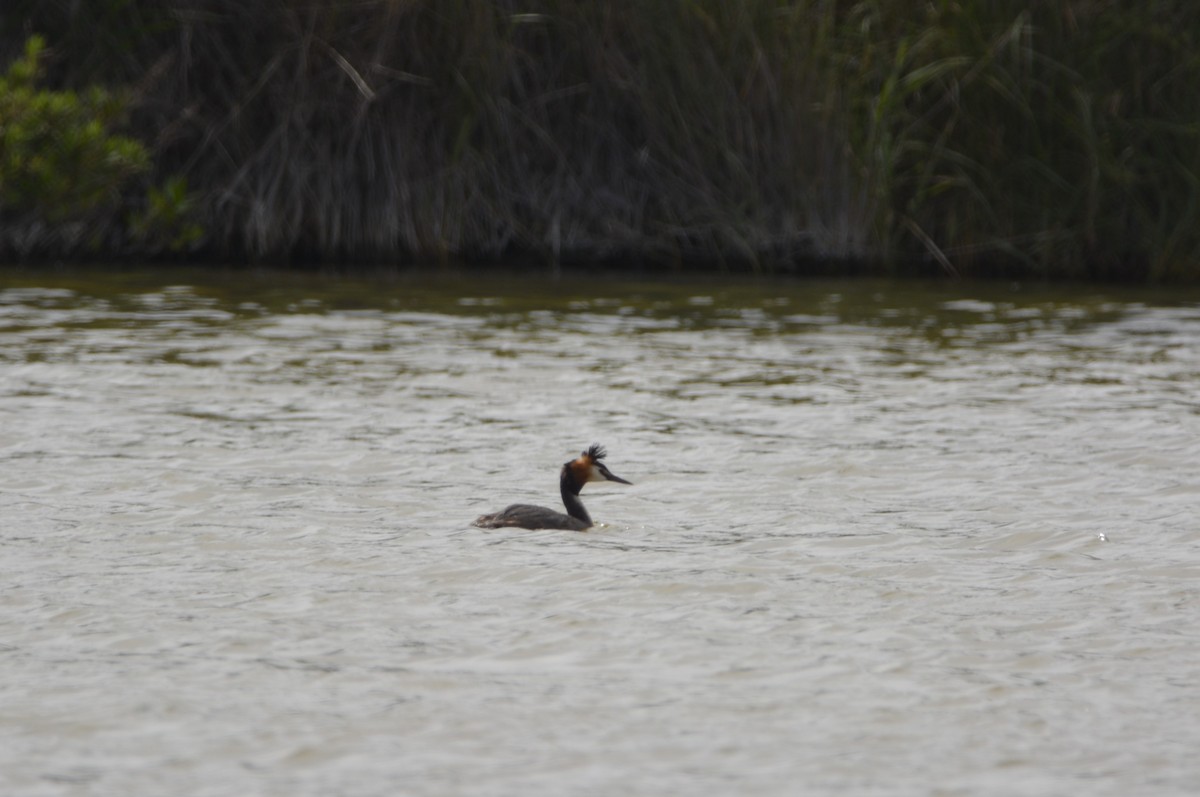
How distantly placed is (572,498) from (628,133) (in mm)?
8082

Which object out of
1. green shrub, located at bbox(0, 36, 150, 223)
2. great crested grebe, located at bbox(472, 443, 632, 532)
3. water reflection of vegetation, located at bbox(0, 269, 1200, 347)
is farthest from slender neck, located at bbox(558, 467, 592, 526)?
green shrub, located at bbox(0, 36, 150, 223)

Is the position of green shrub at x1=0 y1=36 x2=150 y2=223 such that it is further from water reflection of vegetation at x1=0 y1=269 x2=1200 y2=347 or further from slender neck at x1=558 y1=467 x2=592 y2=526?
slender neck at x1=558 y1=467 x2=592 y2=526

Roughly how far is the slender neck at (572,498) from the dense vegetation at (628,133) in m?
7.30

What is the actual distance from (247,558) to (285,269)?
8.86 m

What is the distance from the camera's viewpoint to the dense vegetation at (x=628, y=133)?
1315cm

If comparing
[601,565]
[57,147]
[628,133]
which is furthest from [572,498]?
[628,133]

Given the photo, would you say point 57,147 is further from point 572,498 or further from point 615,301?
point 572,498

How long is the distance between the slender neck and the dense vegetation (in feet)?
24.0

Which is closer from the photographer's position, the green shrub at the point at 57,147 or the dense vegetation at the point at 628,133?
the green shrub at the point at 57,147

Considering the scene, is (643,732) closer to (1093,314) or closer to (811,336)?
(811,336)

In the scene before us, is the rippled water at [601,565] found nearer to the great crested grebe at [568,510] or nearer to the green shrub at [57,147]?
the great crested grebe at [568,510]

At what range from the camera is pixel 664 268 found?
14.7m

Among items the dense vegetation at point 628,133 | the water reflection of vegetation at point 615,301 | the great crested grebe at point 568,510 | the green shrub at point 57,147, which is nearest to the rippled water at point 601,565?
the great crested grebe at point 568,510

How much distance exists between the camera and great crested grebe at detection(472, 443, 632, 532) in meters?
6.16
